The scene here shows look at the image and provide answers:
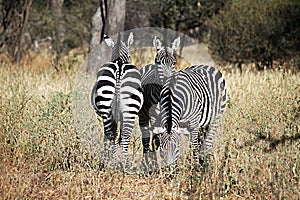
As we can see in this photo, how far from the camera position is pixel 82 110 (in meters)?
7.20

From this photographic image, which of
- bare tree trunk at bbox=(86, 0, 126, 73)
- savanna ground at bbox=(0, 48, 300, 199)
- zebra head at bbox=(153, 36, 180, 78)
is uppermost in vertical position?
bare tree trunk at bbox=(86, 0, 126, 73)

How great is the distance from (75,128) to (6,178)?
5.49ft

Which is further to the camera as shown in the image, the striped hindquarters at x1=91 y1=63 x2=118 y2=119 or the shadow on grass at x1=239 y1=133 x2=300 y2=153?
the shadow on grass at x1=239 y1=133 x2=300 y2=153

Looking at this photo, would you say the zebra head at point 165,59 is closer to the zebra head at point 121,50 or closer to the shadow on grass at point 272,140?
the zebra head at point 121,50

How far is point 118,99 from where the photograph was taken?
5465 mm

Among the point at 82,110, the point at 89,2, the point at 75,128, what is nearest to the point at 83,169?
the point at 75,128

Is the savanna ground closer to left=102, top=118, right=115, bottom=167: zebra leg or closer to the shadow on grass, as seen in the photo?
the shadow on grass

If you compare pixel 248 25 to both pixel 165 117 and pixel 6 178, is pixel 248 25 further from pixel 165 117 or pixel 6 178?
pixel 6 178

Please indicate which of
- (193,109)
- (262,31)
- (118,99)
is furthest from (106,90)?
(262,31)

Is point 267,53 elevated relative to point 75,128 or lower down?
elevated

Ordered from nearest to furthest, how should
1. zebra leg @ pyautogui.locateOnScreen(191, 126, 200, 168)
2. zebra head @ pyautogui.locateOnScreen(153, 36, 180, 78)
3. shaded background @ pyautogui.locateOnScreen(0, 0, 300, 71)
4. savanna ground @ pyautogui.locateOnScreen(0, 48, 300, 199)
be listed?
1. savanna ground @ pyautogui.locateOnScreen(0, 48, 300, 199)
2. zebra head @ pyautogui.locateOnScreen(153, 36, 180, 78)
3. zebra leg @ pyautogui.locateOnScreen(191, 126, 200, 168)
4. shaded background @ pyautogui.locateOnScreen(0, 0, 300, 71)

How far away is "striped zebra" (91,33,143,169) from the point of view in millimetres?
5379

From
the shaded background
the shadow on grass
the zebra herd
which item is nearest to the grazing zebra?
the zebra herd

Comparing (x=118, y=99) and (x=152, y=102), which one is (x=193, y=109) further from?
(x=118, y=99)
